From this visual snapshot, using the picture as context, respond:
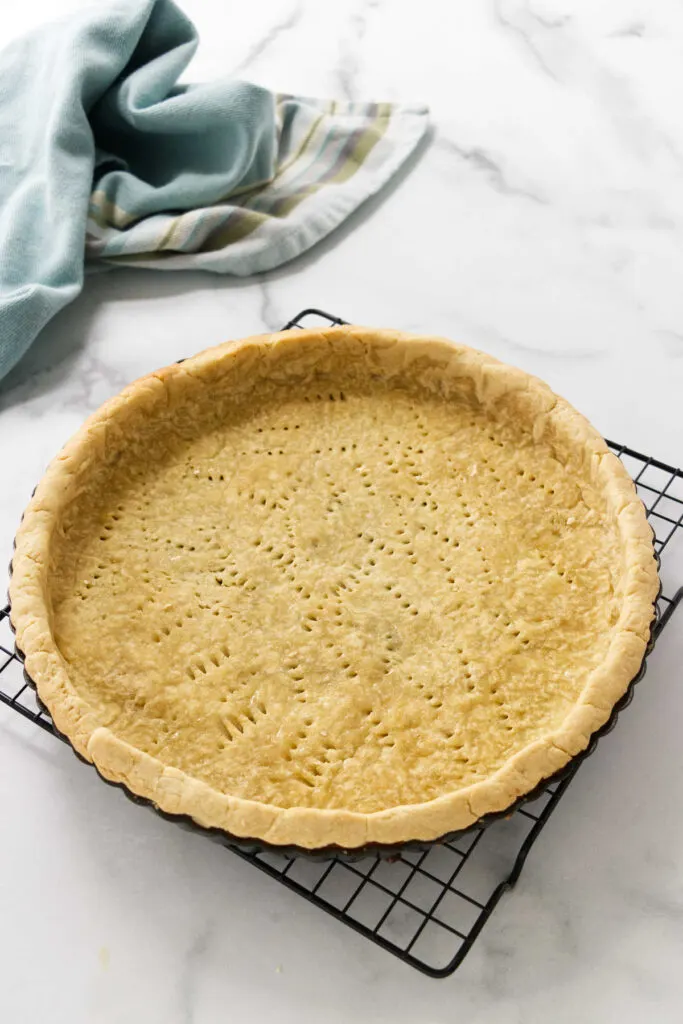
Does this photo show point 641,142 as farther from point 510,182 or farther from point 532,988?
point 532,988

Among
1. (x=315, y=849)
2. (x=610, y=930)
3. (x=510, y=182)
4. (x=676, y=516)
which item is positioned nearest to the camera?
(x=315, y=849)

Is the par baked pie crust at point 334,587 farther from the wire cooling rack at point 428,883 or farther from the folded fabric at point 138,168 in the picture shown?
the folded fabric at point 138,168

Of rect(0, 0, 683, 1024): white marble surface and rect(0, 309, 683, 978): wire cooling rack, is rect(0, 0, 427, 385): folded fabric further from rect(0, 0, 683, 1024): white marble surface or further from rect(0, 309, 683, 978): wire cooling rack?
rect(0, 309, 683, 978): wire cooling rack

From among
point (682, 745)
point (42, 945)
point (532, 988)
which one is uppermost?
point (682, 745)

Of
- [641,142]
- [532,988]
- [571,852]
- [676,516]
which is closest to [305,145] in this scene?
[641,142]

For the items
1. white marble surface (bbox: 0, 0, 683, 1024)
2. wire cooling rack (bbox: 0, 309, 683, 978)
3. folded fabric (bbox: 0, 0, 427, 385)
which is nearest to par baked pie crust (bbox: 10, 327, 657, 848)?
wire cooling rack (bbox: 0, 309, 683, 978)

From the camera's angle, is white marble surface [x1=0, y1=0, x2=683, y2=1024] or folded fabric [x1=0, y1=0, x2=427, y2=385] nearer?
white marble surface [x1=0, y1=0, x2=683, y2=1024]

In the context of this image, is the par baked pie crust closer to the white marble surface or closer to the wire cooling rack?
the wire cooling rack

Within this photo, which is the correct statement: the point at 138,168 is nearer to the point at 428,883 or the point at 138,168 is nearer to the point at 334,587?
the point at 334,587
